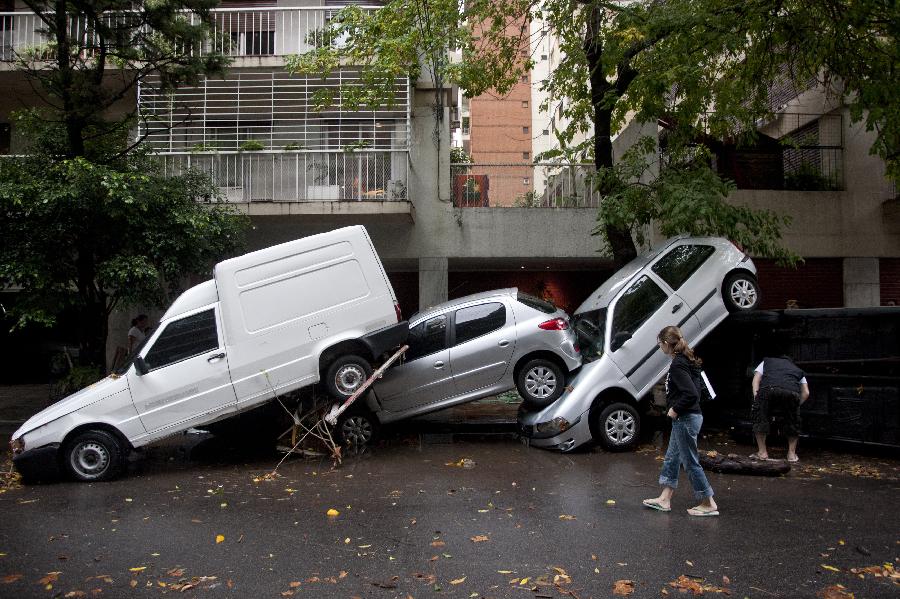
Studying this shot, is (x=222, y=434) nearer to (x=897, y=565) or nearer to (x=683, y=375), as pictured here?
(x=683, y=375)

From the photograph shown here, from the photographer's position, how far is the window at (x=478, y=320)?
9836mm

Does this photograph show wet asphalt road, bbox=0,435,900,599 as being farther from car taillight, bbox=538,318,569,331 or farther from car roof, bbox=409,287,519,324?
car roof, bbox=409,287,519,324

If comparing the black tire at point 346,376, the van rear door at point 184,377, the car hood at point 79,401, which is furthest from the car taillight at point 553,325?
the car hood at point 79,401

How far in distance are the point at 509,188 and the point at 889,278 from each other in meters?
8.86

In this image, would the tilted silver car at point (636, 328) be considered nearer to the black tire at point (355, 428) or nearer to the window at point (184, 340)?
the black tire at point (355, 428)

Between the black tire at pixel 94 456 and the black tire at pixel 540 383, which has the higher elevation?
the black tire at pixel 540 383

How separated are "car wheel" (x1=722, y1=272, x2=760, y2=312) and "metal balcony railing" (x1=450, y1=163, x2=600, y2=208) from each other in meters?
7.53

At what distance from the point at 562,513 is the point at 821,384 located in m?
4.39

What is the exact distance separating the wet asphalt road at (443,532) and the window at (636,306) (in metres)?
1.62

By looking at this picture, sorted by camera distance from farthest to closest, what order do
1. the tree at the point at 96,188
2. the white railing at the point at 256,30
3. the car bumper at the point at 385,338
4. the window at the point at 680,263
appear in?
the white railing at the point at 256,30 < the tree at the point at 96,188 < the window at the point at 680,263 < the car bumper at the point at 385,338

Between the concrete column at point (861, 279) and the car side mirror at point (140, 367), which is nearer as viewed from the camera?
the car side mirror at point (140, 367)

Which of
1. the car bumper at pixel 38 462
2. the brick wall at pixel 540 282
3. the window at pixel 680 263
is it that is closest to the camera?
the car bumper at pixel 38 462

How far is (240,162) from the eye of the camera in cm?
1541

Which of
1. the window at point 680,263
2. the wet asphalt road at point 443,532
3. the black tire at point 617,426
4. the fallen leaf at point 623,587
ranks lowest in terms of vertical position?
the wet asphalt road at point 443,532
